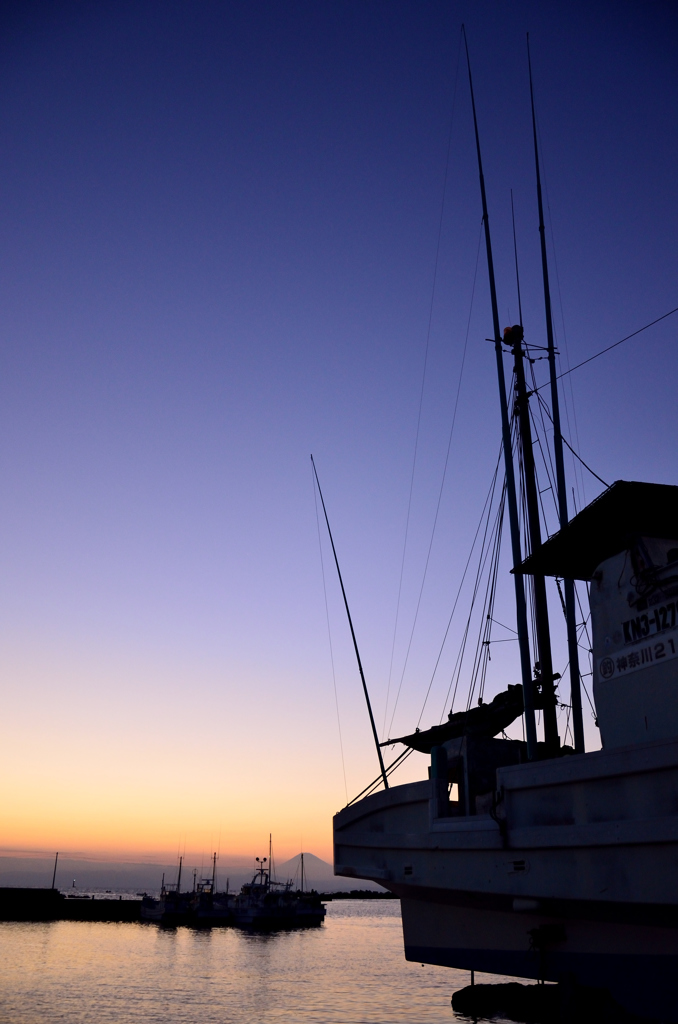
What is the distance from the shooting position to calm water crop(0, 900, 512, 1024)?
44125mm

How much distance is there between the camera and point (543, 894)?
38.2 ft

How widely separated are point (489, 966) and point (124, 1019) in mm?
36500

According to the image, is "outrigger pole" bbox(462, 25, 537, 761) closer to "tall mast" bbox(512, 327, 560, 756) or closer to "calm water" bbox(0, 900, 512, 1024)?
"tall mast" bbox(512, 327, 560, 756)

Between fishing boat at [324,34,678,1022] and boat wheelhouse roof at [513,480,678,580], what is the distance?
0.11ft

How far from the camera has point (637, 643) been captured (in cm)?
1184

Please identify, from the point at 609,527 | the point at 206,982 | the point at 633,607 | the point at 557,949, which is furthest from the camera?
the point at 206,982

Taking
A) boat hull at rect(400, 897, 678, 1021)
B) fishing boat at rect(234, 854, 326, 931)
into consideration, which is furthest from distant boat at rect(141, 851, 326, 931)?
boat hull at rect(400, 897, 678, 1021)

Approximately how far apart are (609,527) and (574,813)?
475 cm

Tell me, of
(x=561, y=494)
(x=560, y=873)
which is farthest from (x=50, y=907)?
(x=560, y=873)

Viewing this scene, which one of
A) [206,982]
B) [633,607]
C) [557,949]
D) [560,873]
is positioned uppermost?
[633,607]

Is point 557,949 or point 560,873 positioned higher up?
point 560,873

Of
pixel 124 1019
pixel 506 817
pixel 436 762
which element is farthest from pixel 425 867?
pixel 124 1019

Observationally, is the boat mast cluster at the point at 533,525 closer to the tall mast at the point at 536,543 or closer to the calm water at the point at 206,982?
the tall mast at the point at 536,543

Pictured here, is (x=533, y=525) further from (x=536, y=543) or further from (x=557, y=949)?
(x=557, y=949)
